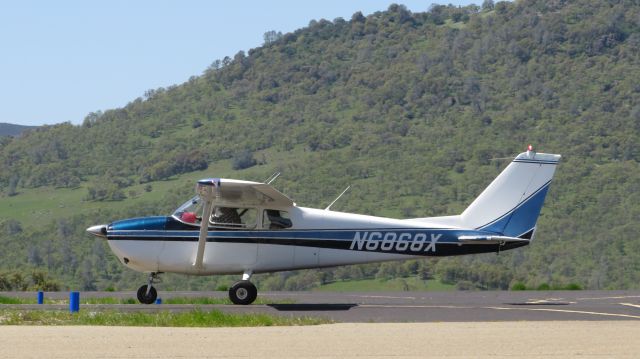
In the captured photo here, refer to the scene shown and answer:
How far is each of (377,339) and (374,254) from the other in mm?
6443

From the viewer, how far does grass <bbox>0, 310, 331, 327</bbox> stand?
17.6 m

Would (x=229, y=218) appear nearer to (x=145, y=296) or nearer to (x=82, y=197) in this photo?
(x=145, y=296)

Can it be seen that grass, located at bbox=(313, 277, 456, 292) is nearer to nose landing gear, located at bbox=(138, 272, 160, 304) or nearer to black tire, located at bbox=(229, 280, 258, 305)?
nose landing gear, located at bbox=(138, 272, 160, 304)

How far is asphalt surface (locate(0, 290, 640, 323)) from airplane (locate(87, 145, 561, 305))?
2.52 ft

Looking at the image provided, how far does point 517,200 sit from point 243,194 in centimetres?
520

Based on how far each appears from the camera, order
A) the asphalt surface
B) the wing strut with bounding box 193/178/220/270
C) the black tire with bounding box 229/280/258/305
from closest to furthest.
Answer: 1. the asphalt surface
2. the wing strut with bounding box 193/178/220/270
3. the black tire with bounding box 229/280/258/305

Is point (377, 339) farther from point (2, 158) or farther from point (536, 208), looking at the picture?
point (2, 158)

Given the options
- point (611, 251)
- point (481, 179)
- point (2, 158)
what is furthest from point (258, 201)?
point (2, 158)

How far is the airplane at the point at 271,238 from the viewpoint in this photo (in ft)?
71.2

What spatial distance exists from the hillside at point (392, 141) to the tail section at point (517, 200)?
50841mm

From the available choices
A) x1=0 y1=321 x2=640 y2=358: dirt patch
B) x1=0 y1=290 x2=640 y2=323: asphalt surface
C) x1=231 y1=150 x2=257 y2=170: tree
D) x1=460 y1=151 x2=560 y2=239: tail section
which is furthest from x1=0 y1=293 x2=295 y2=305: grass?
x1=231 y1=150 x2=257 y2=170: tree

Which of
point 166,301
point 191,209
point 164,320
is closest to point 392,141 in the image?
point 166,301

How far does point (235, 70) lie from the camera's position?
640 ft

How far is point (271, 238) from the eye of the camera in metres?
21.8
